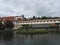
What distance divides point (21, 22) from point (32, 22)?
4309mm

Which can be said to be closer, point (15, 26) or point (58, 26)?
point (58, 26)

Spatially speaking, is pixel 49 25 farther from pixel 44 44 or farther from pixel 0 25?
pixel 44 44

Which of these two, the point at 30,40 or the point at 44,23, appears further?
the point at 44,23

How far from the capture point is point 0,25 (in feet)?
186

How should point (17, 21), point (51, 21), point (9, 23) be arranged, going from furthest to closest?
point (17, 21), point (51, 21), point (9, 23)

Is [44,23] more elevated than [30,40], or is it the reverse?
[44,23]

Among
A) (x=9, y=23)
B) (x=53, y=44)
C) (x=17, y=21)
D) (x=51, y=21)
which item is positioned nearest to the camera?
(x=53, y=44)

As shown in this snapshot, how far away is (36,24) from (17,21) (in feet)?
27.4

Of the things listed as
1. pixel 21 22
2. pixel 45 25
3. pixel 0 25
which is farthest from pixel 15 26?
pixel 45 25

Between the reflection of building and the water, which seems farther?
the reflection of building

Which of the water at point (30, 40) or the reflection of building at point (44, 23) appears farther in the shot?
the reflection of building at point (44, 23)

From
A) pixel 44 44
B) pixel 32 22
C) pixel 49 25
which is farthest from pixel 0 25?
pixel 44 44

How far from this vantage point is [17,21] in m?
65.1

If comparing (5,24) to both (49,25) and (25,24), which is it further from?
(49,25)
